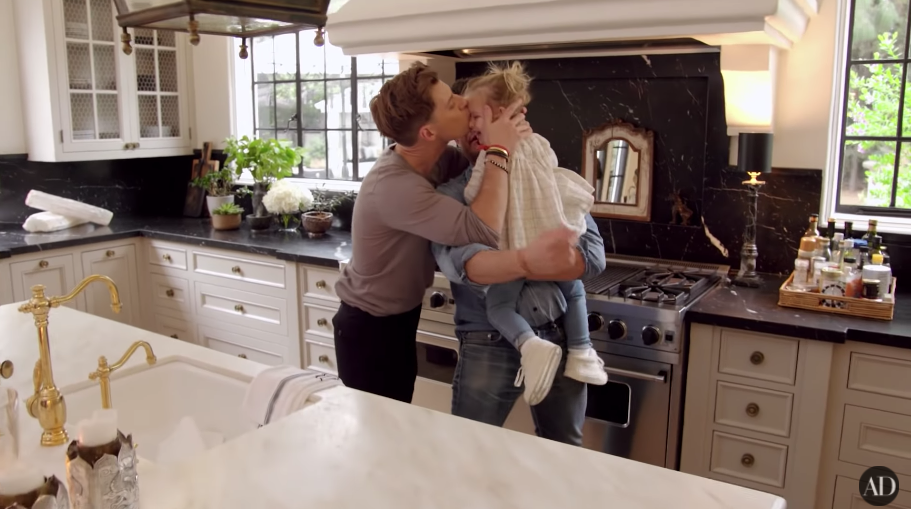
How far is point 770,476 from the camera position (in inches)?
99.4

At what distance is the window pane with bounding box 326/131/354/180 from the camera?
4.33m

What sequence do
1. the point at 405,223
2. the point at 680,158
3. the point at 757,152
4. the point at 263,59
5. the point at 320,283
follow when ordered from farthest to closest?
the point at 263,59
the point at 320,283
the point at 680,158
the point at 757,152
the point at 405,223

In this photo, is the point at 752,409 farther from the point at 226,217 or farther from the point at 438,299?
the point at 226,217

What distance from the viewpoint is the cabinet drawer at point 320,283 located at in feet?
11.4

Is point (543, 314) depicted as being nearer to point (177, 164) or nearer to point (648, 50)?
point (648, 50)

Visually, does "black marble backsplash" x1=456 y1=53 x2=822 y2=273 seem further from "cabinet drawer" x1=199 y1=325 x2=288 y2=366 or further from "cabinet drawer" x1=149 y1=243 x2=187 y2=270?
"cabinet drawer" x1=149 y1=243 x2=187 y2=270

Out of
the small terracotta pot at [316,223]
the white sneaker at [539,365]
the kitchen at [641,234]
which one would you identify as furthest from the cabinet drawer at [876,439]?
the small terracotta pot at [316,223]

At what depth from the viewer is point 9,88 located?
4129 millimetres

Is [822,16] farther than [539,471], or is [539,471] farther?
[822,16]

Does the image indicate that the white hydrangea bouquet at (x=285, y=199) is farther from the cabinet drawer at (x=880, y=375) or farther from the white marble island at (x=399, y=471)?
the cabinet drawer at (x=880, y=375)

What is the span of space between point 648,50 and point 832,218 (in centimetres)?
94

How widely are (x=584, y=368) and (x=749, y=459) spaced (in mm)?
893

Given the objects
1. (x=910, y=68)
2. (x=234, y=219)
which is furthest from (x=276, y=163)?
(x=910, y=68)

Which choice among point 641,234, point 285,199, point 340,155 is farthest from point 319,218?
point 641,234
